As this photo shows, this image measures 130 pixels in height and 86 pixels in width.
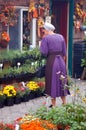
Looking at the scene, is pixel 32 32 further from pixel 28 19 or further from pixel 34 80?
pixel 34 80

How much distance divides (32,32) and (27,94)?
2.39 meters

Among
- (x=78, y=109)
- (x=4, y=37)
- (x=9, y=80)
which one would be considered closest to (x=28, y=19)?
(x=4, y=37)

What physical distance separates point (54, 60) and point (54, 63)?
59 millimetres

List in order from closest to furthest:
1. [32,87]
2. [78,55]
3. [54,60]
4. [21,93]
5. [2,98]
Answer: [54,60] < [2,98] < [21,93] < [32,87] < [78,55]

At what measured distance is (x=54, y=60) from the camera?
8.62 metres

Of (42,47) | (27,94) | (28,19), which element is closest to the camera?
(42,47)

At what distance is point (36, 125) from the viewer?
191 inches

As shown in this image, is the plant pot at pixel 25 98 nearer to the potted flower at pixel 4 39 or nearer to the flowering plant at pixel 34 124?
the potted flower at pixel 4 39

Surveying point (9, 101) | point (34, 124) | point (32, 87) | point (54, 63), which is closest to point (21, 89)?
point (32, 87)

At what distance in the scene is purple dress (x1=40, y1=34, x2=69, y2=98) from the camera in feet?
27.6

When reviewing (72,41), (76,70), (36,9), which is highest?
(36,9)

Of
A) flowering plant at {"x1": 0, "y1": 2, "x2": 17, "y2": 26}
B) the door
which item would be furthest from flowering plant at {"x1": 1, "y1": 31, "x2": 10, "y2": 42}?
the door

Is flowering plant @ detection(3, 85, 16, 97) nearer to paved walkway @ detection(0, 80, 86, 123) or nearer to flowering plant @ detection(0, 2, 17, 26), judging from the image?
paved walkway @ detection(0, 80, 86, 123)

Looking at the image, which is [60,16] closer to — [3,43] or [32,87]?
[3,43]
